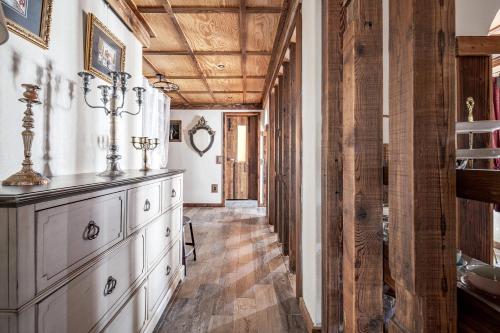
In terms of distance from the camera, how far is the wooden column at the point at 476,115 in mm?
2125

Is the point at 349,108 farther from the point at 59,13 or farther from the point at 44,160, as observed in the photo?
the point at 59,13

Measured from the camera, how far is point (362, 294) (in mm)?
930

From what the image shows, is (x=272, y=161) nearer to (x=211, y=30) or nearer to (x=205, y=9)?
(x=211, y=30)

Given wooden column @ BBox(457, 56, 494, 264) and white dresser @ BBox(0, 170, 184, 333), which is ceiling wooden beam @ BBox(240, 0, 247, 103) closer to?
white dresser @ BBox(0, 170, 184, 333)

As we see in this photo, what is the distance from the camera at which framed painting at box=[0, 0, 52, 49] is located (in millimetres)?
1247

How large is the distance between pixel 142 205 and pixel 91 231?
0.54m

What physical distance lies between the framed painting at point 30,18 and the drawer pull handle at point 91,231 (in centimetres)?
91

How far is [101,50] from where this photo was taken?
6.75 feet

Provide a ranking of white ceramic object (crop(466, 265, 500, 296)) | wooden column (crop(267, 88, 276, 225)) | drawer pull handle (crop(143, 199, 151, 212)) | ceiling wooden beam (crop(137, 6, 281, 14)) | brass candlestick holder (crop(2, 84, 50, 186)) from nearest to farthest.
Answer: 1. white ceramic object (crop(466, 265, 500, 296))
2. brass candlestick holder (crop(2, 84, 50, 186))
3. drawer pull handle (crop(143, 199, 151, 212))
4. ceiling wooden beam (crop(137, 6, 281, 14))
5. wooden column (crop(267, 88, 276, 225))

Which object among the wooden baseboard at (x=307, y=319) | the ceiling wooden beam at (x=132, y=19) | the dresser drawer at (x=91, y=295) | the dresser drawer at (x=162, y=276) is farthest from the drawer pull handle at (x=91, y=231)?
the ceiling wooden beam at (x=132, y=19)

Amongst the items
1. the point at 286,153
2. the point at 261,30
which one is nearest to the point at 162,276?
the point at 286,153

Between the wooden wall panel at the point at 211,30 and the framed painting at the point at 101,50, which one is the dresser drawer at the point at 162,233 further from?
the wooden wall panel at the point at 211,30

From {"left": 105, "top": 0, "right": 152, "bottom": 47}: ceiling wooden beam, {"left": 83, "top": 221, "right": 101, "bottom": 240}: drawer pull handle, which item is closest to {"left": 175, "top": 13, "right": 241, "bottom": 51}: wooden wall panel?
{"left": 105, "top": 0, "right": 152, "bottom": 47}: ceiling wooden beam

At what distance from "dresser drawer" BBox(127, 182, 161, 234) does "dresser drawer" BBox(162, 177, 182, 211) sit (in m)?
0.16
